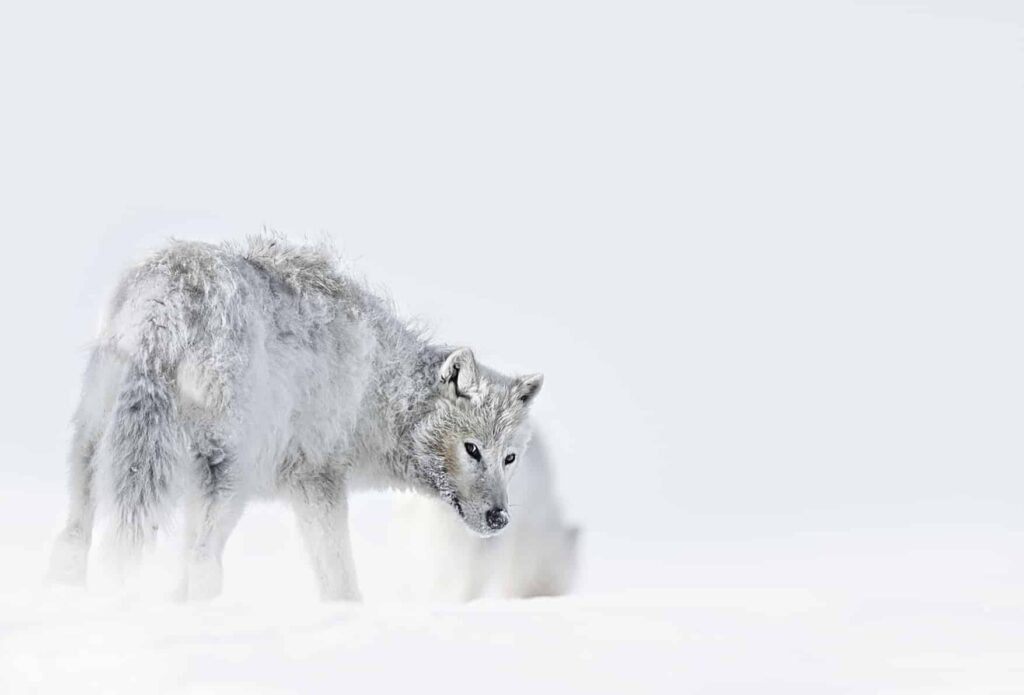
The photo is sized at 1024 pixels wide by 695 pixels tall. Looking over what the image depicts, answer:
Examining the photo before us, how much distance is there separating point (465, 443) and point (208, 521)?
6.60 feet

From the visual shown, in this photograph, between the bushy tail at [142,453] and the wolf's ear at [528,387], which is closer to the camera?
the bushy tail at [142,453]

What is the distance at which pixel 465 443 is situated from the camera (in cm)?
834

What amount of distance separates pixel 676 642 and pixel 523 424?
3755 millimetres

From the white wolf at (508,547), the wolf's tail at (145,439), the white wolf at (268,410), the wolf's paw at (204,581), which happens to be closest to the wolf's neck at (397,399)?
the white wolf at (268,410)

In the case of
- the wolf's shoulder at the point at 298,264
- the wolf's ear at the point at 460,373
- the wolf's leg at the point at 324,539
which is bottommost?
the wolf's leg at the point at 324,539

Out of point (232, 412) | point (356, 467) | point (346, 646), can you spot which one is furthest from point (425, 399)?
point (346, 646)

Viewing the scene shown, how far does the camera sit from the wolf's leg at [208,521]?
679 cm

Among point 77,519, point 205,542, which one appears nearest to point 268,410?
point 205,542

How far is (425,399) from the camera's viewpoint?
8.39 m

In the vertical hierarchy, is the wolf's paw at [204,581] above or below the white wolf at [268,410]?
below

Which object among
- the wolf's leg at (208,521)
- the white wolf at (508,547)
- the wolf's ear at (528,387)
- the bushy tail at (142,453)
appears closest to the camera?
the bushy tail at (142,453)

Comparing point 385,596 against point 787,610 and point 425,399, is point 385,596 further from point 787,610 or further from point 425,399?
point 787,610

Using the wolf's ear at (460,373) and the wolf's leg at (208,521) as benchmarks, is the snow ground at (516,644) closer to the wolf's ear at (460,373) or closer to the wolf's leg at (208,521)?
the wolf's leg at (208,521)

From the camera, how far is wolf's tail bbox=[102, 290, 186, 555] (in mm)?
6391
